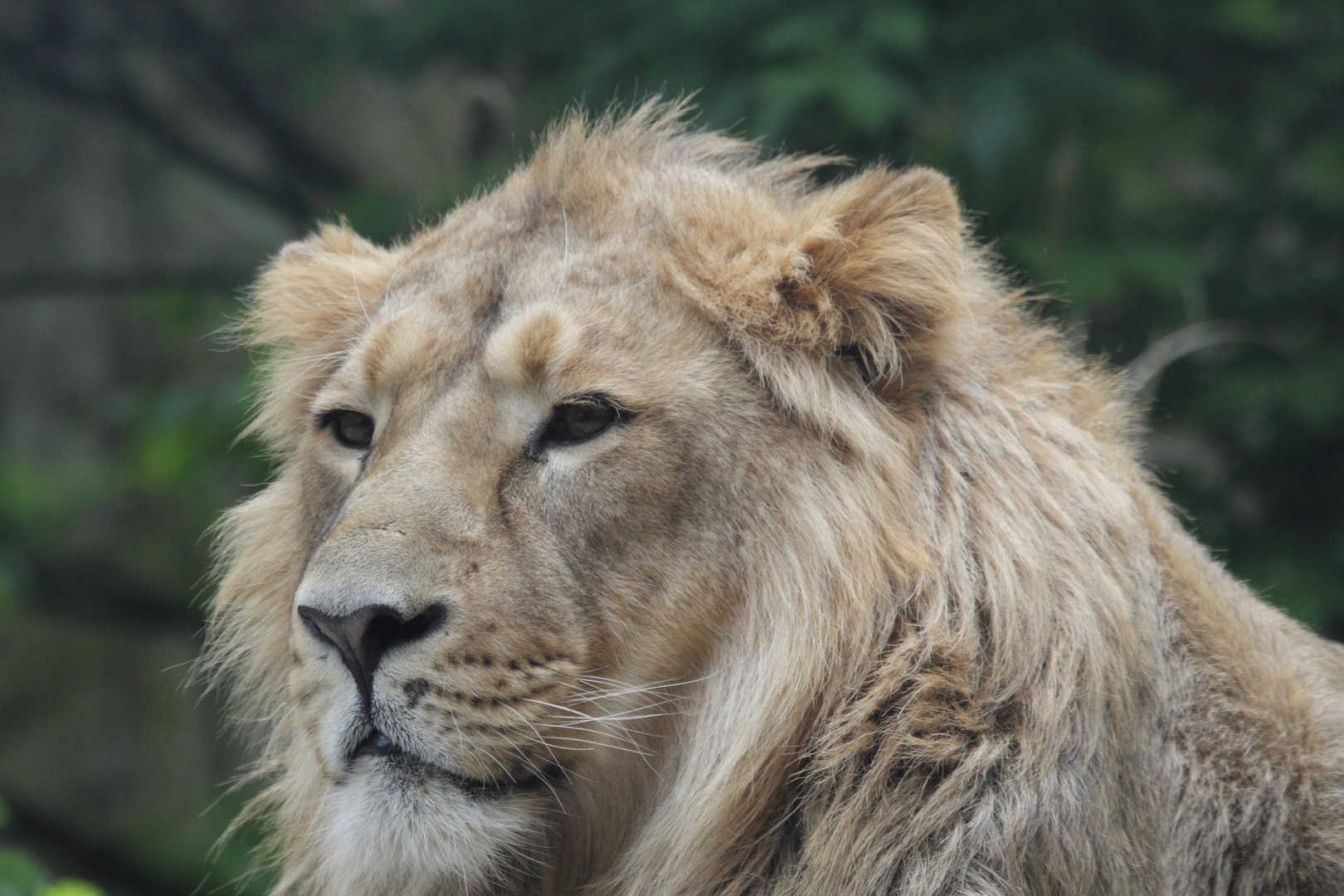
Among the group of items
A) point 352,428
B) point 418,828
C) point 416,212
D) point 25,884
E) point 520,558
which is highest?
point 416,212

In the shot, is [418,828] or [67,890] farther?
[67,890]

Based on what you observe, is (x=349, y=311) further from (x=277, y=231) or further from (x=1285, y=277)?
(x=277, y=231)

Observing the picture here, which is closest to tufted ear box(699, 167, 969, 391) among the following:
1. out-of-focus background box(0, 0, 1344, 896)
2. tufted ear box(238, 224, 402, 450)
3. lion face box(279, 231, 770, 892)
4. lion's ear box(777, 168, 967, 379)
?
Answer: lion's ear box(777, 168, 967, 379)

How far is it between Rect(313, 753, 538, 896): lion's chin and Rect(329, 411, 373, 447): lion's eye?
681mm

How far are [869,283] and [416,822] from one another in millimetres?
1145

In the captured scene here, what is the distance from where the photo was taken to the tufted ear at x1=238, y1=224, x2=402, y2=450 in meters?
2.63

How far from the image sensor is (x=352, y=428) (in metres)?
2.40

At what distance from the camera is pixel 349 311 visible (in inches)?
104

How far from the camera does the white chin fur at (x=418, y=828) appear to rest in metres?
1.91

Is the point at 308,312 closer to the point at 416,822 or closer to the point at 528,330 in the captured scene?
the point at 528,330

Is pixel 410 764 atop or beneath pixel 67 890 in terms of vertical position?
atop

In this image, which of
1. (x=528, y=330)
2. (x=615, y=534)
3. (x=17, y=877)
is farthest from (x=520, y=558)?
(x=17, y=877)

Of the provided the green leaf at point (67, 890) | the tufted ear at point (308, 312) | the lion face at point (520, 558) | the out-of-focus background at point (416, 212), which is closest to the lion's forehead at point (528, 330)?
the lion face at point (520, 558)

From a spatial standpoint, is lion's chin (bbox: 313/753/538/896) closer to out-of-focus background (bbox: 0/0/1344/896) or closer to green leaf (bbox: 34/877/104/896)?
green leaf (bbox: 34/877/104/896)
